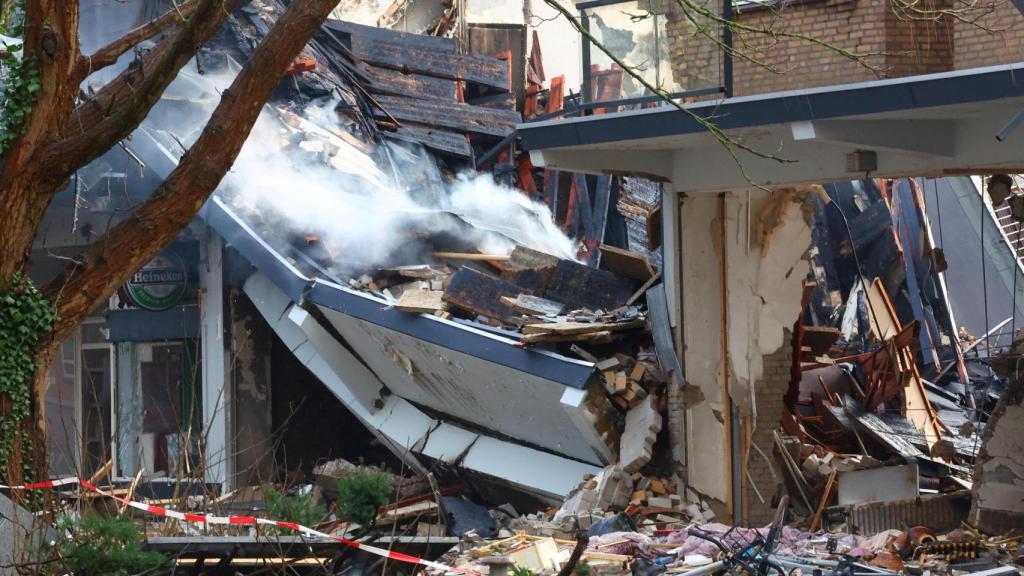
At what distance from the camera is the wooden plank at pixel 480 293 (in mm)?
13398

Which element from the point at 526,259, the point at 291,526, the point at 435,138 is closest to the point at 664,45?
the point at 526,259

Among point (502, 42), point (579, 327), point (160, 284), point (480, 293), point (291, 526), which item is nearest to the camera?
Result: point (291, 526)

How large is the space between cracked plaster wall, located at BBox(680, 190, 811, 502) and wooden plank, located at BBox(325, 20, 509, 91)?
26.1 ft

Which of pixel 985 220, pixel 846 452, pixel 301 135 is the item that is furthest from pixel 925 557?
pixel 985 220

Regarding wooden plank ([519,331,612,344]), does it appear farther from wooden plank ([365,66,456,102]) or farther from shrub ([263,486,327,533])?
wooden plank ([365,66,456,102])

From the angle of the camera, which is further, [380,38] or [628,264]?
[380,38]

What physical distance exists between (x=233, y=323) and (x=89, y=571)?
390 inches

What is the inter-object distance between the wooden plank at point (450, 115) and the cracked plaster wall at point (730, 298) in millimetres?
6778

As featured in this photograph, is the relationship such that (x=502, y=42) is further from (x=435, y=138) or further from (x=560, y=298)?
(x=560, y=298)

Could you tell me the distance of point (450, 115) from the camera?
18.5 meters

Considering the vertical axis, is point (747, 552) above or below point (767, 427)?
below

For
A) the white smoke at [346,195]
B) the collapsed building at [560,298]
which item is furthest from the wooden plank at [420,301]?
the white smoke at [346,195]

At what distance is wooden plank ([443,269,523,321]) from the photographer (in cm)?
1340

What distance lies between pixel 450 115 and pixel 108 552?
40.3ft
